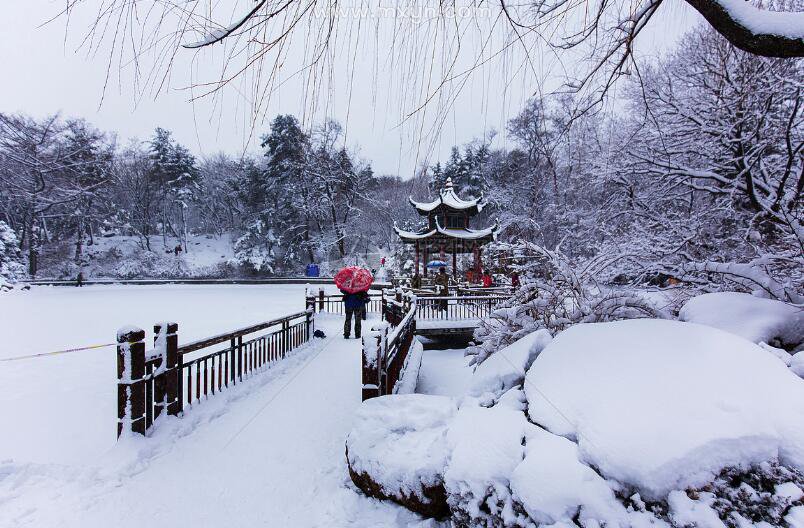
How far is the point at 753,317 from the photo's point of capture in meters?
3.47

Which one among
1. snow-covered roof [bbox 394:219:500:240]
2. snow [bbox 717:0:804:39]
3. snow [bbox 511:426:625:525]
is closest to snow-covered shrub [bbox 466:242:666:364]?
snow [bbox 511:426:625:525]

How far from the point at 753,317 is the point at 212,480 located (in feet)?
17.9

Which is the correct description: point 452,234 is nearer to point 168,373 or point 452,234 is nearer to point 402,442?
point 168,373

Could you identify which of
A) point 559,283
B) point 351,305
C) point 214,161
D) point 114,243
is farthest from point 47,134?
point 559,283

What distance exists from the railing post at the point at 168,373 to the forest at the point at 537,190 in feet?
8.77

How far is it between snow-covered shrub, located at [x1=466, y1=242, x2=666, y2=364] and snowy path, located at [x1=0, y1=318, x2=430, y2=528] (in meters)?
2.61

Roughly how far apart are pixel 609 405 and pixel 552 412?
38 cm

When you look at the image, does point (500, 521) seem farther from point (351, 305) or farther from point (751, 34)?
point (351, 305)

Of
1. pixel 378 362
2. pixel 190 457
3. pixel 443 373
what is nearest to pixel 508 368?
pixel 378 362

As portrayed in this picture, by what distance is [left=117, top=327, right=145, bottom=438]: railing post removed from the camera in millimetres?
3664

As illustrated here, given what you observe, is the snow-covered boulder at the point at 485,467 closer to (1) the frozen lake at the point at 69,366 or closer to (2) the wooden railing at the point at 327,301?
(1) the frozen lake at the point at 69,366

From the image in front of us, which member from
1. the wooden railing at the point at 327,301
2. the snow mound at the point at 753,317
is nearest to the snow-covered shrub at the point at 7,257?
the wooden railing at the point at 327,301

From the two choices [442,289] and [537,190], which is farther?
[537,190]

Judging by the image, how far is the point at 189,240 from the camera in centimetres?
4512
